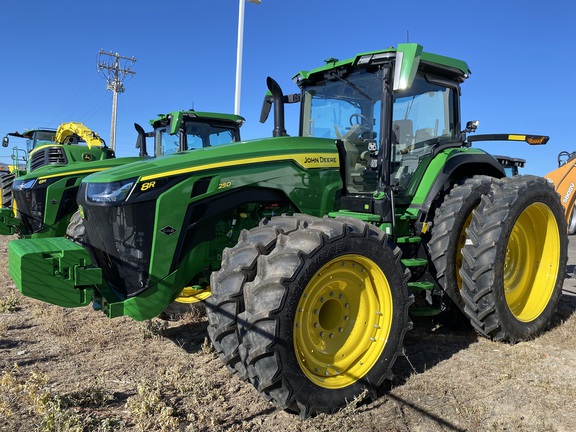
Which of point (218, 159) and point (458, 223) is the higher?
point (218, 159)

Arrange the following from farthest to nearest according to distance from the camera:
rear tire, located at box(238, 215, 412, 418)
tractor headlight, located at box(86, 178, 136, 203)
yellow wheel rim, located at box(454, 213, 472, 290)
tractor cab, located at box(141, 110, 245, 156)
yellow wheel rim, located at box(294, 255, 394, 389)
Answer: tractor cab, located at box(141, 110, 245, 156) < yellow wheel rim, located at box(454, 213, 472, 290) < tractor headlight, located at box(86, 178, 136, 203) < yellow wheel rim, located at box(294, 255, 394, 389) < rear tire, located at box(238, 215, 412, 418)

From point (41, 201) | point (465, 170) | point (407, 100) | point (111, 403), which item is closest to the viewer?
point (111, 403)

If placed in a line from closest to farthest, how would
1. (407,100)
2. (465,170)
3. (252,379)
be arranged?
(252,379) → (407,100) → (465,170)

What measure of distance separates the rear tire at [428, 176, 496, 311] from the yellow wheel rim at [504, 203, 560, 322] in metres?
0.71

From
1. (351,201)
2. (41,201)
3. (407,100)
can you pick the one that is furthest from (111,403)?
(41,201)

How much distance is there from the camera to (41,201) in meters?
8.14

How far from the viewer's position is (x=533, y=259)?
4.90 metres

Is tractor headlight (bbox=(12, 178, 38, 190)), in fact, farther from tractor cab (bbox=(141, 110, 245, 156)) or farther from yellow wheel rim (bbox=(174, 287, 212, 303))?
yellow wheel rim (bbox=(174, 287, 212, 303))

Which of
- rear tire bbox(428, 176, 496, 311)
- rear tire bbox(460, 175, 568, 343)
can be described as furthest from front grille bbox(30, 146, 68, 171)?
rear tire bbox(460, 175, 568, 343)

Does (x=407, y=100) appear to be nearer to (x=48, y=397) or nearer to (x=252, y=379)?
(x=252, y=379)

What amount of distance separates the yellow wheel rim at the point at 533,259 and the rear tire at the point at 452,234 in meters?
0.71

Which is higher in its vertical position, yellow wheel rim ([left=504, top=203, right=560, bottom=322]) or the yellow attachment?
the yellow attachment

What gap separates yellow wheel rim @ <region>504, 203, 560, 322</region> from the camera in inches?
186

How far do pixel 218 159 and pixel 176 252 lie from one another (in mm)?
758
